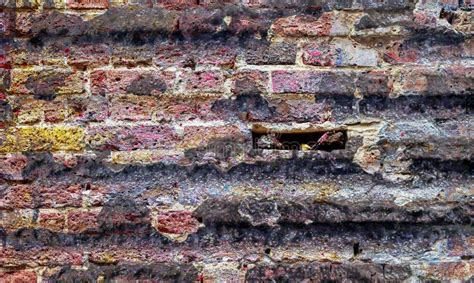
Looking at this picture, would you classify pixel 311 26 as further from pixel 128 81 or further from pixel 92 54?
pixel 92 54

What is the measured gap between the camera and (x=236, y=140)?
2029mm

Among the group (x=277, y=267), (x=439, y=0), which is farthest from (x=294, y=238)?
(x=439, y=0)

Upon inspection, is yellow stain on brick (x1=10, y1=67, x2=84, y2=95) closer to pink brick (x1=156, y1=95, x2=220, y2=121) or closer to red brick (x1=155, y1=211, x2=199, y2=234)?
pink brick (x1=156, y1=95, x2=220, y2=121)

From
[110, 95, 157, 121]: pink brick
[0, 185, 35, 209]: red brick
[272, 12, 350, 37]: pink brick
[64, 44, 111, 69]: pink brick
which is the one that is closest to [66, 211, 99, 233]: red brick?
[0, 185, 35, 209]: red brick

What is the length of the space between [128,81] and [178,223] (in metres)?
0.52

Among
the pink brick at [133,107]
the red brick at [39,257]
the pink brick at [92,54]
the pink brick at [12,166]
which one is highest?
the pink brick at [92,54]

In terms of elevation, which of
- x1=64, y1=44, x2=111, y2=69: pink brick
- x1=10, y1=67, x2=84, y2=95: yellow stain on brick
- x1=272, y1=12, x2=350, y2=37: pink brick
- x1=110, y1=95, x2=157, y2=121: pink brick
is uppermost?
x1=272, y1=12, x2=350, y2=37: pink brick

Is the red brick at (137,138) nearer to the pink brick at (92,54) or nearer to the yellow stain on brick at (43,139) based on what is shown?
the yellow stain on brick at (43,139)

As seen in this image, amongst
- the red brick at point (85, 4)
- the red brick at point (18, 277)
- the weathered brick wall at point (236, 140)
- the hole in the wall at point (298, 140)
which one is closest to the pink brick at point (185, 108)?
the weathered brick wall at point (236, 140)

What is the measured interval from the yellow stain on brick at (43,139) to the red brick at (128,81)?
0.55 ft

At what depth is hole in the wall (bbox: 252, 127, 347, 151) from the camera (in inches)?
80.4

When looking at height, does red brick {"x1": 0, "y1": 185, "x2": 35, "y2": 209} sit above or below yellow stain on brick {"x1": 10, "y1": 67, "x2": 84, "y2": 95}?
below

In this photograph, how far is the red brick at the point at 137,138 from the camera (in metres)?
2.02

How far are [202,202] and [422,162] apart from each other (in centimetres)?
77
